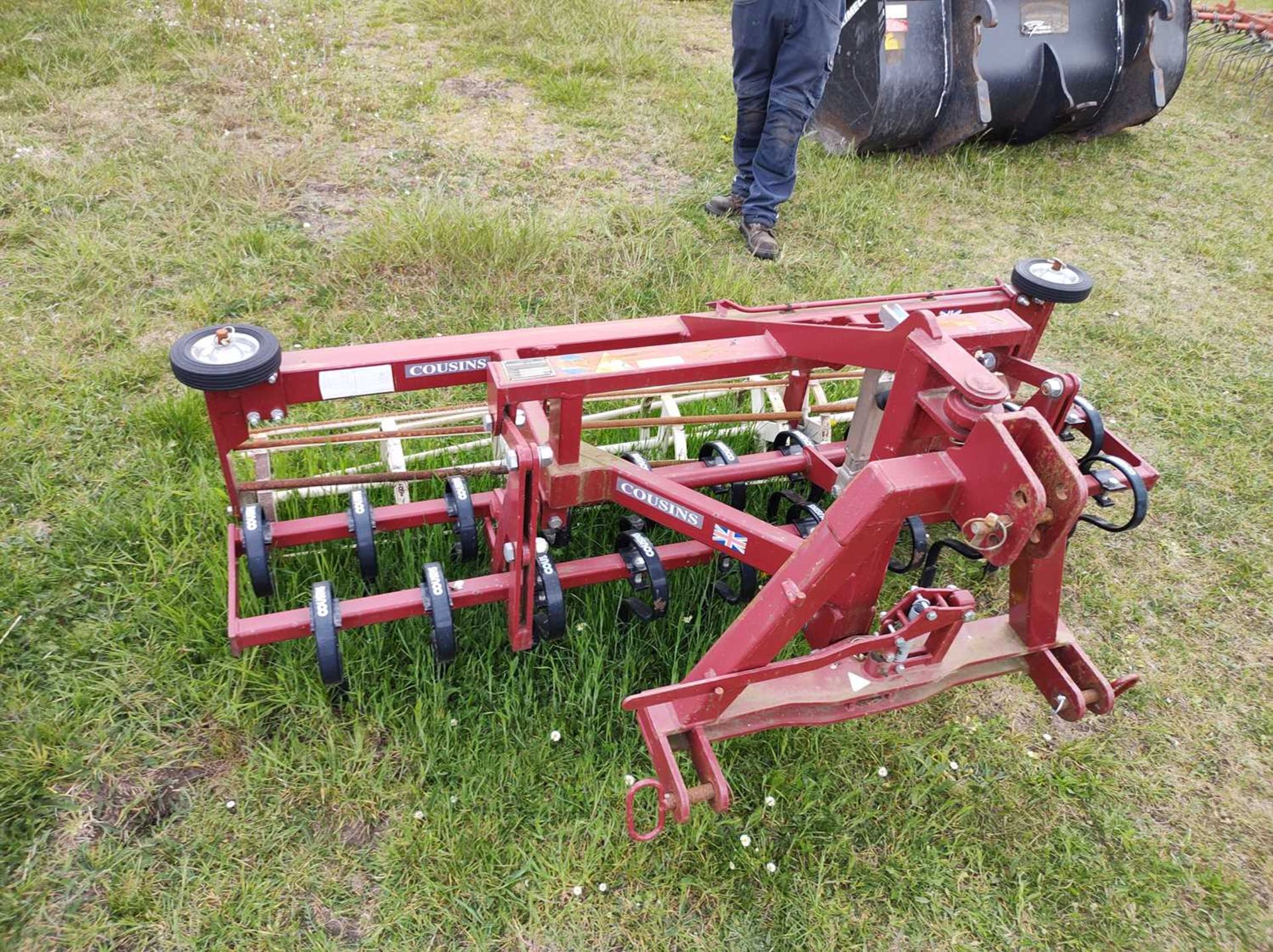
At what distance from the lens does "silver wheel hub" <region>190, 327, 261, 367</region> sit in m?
2.50

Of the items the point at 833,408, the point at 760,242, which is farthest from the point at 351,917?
the point at 760,242

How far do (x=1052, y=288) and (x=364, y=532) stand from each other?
2555 mm

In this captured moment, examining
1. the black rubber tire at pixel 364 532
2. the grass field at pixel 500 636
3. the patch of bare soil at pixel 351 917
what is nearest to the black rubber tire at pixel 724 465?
the grass field at pixel 500 636

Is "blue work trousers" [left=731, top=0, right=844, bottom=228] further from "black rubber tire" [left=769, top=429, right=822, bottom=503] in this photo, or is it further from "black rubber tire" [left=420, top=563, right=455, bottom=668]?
"black rubber tire" [left=420, top=563, right=455, bottom=668]

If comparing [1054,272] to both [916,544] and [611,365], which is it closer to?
[916,544]

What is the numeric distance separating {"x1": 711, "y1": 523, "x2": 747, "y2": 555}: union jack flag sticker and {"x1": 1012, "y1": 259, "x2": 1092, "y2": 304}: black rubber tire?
59.1 inches

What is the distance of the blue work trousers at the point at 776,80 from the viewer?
16.5 ft

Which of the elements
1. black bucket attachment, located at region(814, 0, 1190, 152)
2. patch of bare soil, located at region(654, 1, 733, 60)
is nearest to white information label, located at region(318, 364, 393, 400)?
black bucket attachment, located at region(814, 0, 1190, 152)

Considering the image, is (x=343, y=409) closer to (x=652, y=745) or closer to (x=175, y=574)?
(x=175, y=574)

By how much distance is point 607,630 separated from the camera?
3.21 m

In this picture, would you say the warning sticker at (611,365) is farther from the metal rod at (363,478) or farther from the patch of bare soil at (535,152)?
the patch of bare soil at (535,152)

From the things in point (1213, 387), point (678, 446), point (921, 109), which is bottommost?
point (1213, 387)

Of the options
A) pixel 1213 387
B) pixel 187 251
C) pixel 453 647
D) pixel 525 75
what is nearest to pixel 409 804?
pixel 453 647

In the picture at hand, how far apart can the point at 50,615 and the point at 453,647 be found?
1.45 m
